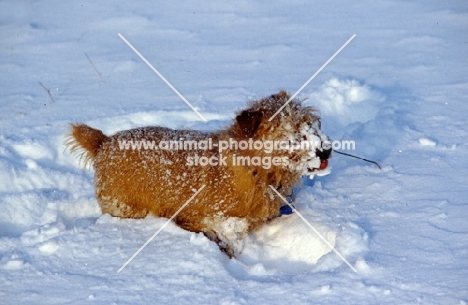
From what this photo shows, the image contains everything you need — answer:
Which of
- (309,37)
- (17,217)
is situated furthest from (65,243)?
(309,37)

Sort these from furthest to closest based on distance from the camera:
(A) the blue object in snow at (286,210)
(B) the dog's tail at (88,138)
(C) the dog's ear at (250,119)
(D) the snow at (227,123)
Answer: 1. (B) the dog's tail at (88,138)
2. (A) the blue object in snow at (286,210)
3. (C) the dog's ear at (250,119)
4. (D) the snow at (227,123)

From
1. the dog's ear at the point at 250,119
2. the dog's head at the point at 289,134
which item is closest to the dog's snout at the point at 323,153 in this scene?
the dog's head at the point at 289,134

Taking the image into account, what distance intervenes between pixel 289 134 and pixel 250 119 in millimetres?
283

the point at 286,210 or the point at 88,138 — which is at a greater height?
the point at 88,138

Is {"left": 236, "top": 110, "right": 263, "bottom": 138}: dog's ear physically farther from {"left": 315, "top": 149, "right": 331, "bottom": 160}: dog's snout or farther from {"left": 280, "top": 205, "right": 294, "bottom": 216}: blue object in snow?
{"left": 280, "top": 205, "right": 294, "bottom": 216}: blue object in snow

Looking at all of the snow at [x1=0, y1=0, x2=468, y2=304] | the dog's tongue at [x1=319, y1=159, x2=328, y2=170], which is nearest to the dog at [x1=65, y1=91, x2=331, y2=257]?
the dog's tongue at [x1=319, y1=159, x2=328, y2=170]

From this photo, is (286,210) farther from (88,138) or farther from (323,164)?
(88,138)

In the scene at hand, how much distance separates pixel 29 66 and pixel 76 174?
2526 millimetres

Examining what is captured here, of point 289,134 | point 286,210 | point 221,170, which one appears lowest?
point 286,210

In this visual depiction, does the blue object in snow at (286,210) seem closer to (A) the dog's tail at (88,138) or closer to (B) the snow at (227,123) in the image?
(B) the snow at (227,123)

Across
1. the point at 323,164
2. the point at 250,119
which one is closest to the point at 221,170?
the point at 250,119

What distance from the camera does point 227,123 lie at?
17.8 feet

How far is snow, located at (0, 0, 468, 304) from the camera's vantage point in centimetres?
335

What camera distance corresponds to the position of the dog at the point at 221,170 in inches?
152
